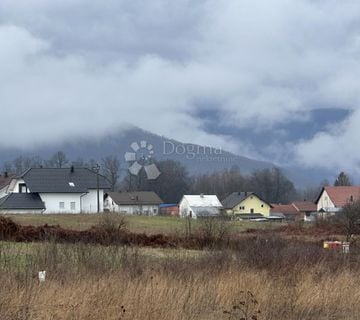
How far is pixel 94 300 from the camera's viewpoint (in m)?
9.25

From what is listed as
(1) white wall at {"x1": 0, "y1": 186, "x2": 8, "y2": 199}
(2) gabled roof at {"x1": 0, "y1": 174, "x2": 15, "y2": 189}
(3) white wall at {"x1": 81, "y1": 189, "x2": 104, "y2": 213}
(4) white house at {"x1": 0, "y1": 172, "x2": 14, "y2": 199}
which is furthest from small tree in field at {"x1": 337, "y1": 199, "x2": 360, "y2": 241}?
(2) gabled roof at {"x1": 0, "y1": 174, "x2": 15, "y2": 189}

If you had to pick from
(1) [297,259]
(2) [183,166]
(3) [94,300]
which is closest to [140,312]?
(3) [94,300]

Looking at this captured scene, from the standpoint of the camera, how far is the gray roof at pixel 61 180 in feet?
269

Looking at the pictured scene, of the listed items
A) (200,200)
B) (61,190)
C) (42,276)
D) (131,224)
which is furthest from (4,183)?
(42,276)

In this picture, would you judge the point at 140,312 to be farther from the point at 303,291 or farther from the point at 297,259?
the point at 297,259

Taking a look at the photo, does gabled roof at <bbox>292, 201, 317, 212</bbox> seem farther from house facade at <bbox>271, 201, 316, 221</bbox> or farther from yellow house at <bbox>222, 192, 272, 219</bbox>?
yellow house at <bbox>222, 192, 272, 219</bbox>

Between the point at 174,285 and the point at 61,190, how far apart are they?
7284 cm

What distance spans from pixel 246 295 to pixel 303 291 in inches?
47.0

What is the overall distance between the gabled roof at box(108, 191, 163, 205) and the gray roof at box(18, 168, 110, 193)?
33377mm

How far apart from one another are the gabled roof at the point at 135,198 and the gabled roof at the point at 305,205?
113 feet

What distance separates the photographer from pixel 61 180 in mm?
83750

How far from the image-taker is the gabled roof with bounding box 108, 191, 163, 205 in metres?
119

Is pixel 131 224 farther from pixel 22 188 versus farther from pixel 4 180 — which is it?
pixel 4 180

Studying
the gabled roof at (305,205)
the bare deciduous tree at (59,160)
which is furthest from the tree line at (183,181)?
the gabled roof at (305,205)
